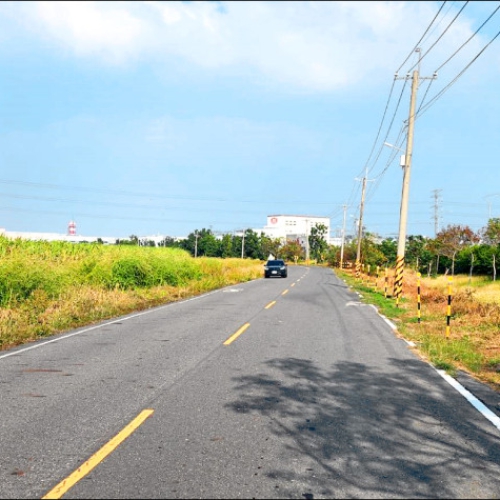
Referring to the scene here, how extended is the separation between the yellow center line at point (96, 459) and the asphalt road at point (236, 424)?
17 mm

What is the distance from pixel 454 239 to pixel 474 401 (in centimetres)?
5515

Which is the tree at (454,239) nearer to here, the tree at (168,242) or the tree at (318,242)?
the tree at (318,242)

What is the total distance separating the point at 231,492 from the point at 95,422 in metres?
2.21

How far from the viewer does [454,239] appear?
189 feet

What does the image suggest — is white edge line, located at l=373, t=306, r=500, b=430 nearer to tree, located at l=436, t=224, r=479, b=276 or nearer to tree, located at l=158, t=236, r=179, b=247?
tree, located at l=436, t=224, r=479, b=276

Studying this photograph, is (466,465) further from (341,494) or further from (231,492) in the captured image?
(231,492)

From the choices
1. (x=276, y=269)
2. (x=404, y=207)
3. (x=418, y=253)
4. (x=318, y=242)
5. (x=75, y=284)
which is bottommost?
(x=75, y=284)

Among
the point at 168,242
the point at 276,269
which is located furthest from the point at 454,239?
the point at 168,242

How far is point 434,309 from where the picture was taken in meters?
17.4

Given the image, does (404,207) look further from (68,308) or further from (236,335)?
(68,308)

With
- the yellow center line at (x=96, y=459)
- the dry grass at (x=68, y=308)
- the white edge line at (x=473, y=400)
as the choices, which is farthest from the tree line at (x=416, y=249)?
the yellow center line at (x=96, y=459)

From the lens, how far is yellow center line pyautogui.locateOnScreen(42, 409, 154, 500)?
3.88m

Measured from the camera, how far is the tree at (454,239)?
56.7 m

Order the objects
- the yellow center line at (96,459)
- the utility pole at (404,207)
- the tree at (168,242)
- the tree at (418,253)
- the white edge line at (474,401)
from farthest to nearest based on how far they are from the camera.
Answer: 1. the tree at (168,242)
2. the tree at (418,253)
3. the utility pole at (404,207)
4. the white edge line at (474,401)
5. the yellow center line at (96,459)
